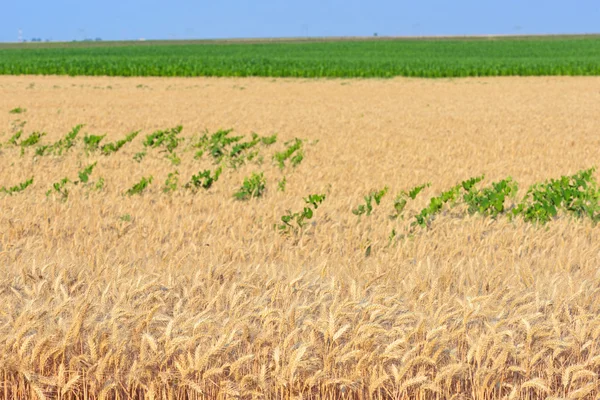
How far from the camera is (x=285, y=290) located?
3.78 m

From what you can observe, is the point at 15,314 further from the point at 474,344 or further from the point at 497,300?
the point at 497,300

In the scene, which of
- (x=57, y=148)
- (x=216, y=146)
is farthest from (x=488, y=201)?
(x=57, y=148)

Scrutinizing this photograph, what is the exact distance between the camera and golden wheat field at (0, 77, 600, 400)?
304 centimetres

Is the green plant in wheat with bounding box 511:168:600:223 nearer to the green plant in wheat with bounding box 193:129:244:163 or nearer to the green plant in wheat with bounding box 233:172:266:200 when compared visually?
the green plant in wheat with bounding box 233:172:266:200

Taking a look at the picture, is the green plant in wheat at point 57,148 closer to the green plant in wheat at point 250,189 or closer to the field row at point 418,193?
the field row at point 418,193

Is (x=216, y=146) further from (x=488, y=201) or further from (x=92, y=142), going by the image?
(x=488, y=201)

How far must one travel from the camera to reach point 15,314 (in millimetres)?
3398

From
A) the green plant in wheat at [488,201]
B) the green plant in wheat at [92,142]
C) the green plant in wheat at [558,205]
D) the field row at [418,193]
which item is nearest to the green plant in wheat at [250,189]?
the field row at [418,193]

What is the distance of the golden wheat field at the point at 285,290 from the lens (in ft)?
9.98

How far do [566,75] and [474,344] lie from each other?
44777mm

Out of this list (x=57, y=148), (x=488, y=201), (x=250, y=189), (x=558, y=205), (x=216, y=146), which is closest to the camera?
(x=558, y=205)

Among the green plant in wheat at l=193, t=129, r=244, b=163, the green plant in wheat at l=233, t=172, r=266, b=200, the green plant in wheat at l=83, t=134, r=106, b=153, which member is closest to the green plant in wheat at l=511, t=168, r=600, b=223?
the green plant in wheat at l=233, t=172, r=266, b=200

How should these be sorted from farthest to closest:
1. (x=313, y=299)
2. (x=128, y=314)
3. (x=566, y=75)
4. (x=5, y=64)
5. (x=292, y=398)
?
(x=5, y=64)
(x=566, y=75)
(x=313, y=299)
(x=128, y=314)
(x=292, y=398)

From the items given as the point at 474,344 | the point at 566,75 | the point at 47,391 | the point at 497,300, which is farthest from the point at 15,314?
the point at 566,75
